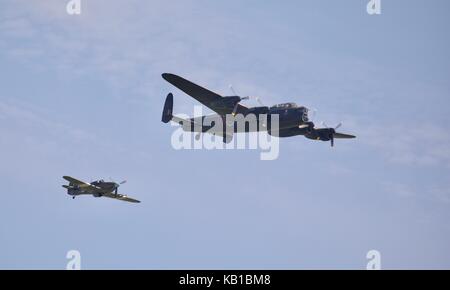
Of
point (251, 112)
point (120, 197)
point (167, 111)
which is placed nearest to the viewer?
point (251, 112)

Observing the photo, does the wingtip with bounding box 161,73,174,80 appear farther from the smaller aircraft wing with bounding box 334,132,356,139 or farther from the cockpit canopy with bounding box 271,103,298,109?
the smaller aircraft wing with bounding box 334,132,356,139

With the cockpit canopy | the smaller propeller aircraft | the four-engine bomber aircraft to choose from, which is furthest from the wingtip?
the smaller propeller aircraft

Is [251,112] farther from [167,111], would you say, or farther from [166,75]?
[167,111]

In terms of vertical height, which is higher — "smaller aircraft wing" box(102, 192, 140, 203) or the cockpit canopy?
the cockpit canopy

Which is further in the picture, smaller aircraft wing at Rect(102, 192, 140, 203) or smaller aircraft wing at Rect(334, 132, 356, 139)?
smaller aircraft wing at Rect(102, 192, 140, 203)

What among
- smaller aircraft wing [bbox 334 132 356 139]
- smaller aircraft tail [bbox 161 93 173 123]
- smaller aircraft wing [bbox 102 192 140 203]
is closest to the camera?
smaller aircraft wing [bbox 334 132 356 139]

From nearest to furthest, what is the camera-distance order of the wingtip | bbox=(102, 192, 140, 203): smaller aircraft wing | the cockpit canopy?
the wingtip, the cockpit canopy, bbox=(102, 192, 140, 203): smaller aircraft wing

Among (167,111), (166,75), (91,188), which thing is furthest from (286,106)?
(91,188)

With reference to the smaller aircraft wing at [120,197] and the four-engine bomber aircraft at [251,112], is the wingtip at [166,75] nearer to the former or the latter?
the four-engine bomber aircraft at [251,112]

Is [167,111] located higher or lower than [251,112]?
higher
